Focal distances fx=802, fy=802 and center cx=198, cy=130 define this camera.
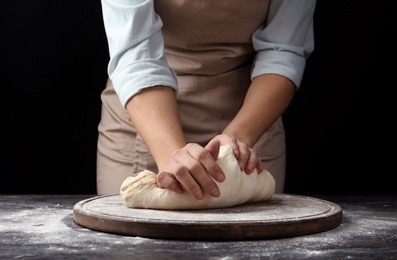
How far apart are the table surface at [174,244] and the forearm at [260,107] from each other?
0.31m

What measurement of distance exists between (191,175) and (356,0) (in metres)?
1.38

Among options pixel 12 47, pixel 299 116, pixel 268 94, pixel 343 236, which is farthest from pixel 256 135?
pixel 12 47

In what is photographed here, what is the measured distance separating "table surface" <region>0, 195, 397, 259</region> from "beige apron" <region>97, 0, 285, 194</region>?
0.43 m

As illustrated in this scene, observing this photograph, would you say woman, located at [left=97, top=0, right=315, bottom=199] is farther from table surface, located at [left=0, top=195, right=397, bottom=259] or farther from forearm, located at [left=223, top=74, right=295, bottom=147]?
table surface, located at [left=0, top=195, right=397, bottom=259]

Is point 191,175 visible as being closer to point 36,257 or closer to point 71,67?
point 36,257

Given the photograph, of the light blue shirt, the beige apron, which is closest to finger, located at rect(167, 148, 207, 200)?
the light blue shirt

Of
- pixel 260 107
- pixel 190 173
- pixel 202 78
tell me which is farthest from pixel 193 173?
pixel 202 78

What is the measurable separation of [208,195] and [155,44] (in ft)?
1.35

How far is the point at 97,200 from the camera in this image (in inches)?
56.4

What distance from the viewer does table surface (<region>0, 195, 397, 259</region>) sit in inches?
42.4

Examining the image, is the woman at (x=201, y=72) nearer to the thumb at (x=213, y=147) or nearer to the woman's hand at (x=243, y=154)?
the woman's hand at (x=243, y=154)

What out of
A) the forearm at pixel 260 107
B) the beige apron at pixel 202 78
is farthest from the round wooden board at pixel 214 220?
the beige apron at pixel 202 78

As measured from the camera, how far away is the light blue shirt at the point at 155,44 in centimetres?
159

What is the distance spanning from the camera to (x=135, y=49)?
1.62 metres
